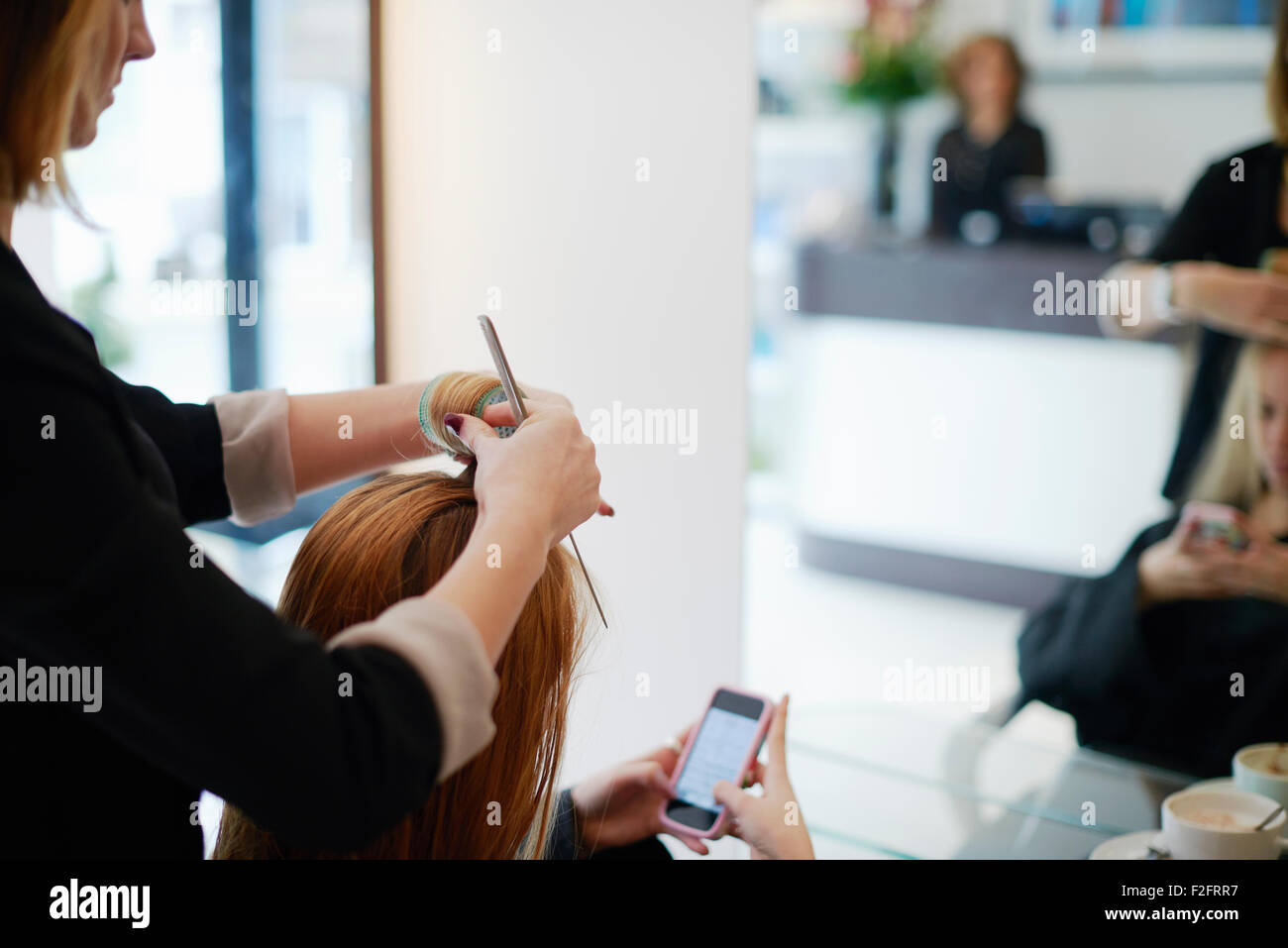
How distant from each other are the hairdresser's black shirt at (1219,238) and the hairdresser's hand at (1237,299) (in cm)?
4

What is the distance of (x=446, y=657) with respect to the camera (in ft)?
2.11

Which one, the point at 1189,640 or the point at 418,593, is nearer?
the point at 418,593

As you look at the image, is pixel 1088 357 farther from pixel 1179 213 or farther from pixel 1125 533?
pixel 1179 213

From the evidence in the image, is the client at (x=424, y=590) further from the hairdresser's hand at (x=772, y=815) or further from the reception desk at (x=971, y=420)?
the reception desk at (x=971, y=420)

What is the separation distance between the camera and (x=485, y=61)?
1521mm

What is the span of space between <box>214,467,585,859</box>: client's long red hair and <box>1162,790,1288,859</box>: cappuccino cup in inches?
22.9

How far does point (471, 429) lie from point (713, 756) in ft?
1.48

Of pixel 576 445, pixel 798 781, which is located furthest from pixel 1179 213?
pixel 576 445

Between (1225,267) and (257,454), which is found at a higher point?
(1225,267)

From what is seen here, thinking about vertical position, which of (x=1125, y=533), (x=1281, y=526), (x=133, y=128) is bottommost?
(x=1125, y=533)
